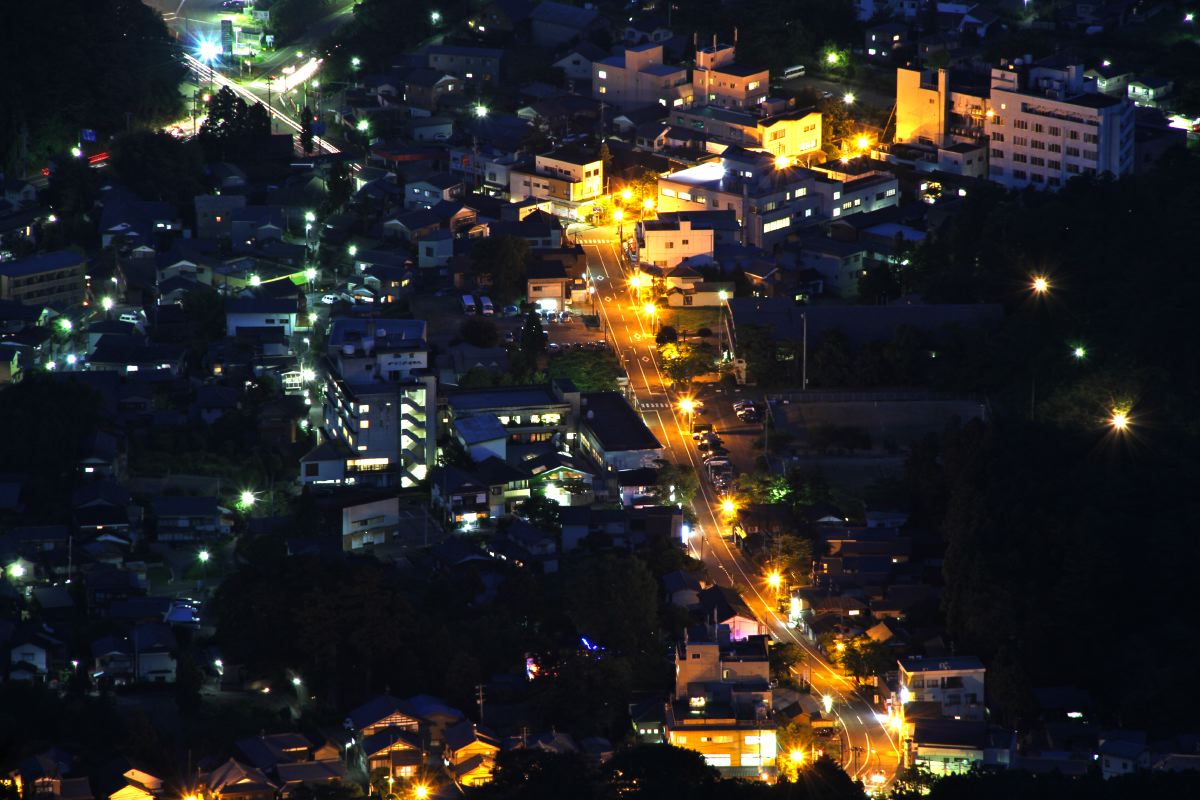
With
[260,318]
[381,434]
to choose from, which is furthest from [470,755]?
[260,318]

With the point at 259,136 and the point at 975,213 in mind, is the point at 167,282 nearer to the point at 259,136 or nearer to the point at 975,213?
the point at 259,136

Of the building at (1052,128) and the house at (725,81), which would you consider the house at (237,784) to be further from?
the house at (725,81)

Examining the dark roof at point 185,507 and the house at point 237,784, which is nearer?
the house at point 237,784

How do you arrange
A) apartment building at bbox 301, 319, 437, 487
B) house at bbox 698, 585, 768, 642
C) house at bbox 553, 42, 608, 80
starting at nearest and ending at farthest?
house at bbox 698, 585, 768, 642
apartment building at bbox 301, 319, 437, 487
house at bbox 553, 42, 608, 80

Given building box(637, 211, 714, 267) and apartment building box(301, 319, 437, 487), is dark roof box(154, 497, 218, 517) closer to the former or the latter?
apartment building box(301, 319, 437, 487)

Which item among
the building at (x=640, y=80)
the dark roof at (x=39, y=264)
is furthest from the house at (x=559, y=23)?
the dark roof at (x=39, y=264)

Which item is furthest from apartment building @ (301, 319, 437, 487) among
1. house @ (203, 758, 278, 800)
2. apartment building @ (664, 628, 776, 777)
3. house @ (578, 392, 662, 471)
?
house @ (203, 758, 278, 800)
